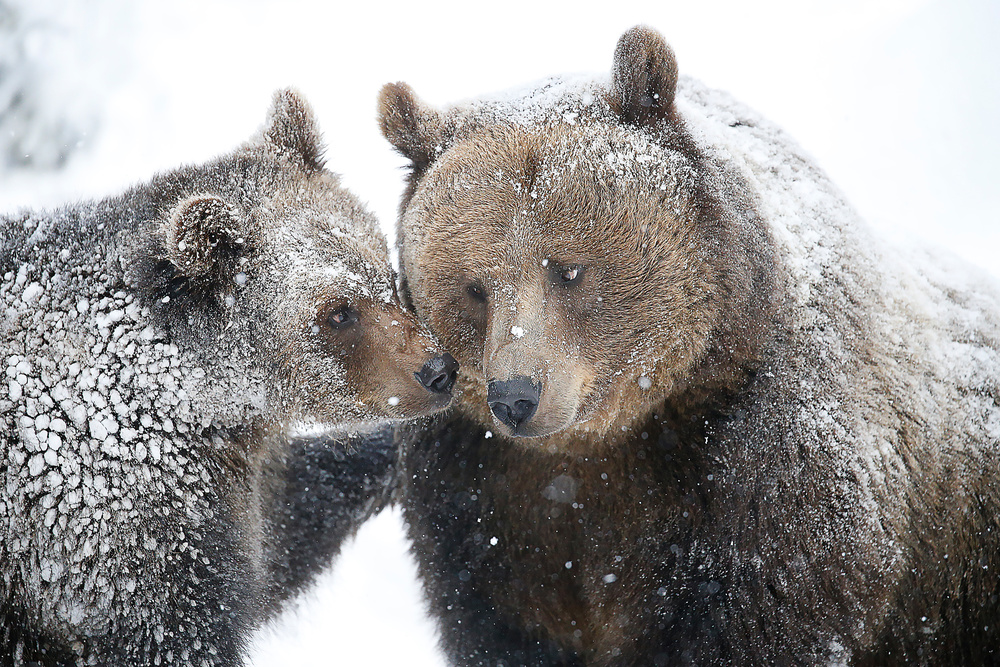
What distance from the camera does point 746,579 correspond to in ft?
11.4

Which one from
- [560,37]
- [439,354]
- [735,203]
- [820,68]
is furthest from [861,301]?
[560,37]

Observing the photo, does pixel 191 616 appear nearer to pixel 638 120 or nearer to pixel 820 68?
pixel 638 120

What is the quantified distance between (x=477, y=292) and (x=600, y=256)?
1.78ft

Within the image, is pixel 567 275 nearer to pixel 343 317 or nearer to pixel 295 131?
pixel 343 317

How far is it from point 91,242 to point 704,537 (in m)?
2.95

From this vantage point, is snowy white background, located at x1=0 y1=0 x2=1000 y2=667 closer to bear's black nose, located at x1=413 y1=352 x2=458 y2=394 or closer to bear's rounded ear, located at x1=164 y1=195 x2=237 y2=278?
bear's rounded ear, located at x1=164 y1=195 x2=237 y2=278

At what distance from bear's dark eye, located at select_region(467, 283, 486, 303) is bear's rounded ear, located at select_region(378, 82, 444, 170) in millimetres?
714

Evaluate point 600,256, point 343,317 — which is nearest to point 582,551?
point 600,256

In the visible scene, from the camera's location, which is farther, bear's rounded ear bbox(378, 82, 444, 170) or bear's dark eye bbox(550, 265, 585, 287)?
bear's rounded ear bbox(378, 82, 444, 170)

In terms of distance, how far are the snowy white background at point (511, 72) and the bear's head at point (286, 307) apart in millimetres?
4745

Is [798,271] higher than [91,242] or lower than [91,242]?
higher

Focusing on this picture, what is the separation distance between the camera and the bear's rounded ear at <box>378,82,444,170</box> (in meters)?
3.98

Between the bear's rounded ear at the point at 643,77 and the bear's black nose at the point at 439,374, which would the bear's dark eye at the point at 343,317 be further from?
the bear's rounded ear at the point at 643,77

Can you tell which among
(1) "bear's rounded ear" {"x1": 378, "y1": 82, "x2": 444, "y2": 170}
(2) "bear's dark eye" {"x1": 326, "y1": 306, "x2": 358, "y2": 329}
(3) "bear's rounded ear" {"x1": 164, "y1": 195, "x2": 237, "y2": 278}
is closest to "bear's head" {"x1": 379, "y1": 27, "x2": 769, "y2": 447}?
(1) "bear's rounded ear" {"x1": 378, "y1": 82, "x2": 444, "y2": 170}
